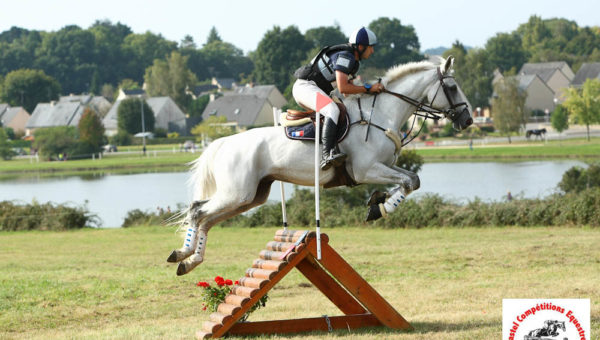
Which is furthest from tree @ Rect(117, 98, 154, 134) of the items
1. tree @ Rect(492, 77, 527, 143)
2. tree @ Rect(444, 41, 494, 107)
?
tree @ Rect(492, 77, 527, 143)

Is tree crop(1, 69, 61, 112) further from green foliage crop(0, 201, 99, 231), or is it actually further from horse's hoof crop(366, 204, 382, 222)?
horse's hoof crop(366, 204, 382, 222)

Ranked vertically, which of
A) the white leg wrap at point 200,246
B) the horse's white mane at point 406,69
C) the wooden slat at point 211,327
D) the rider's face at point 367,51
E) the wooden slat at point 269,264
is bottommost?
the wooden slat at point 211,327

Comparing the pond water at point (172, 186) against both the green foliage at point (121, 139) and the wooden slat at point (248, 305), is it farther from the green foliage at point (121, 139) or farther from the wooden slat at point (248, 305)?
the green foliage at point (121, 139)

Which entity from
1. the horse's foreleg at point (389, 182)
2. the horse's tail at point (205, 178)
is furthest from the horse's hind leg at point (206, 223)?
the horse's foreleg at point (389, 182)

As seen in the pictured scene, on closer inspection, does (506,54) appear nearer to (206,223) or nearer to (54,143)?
(54,143)

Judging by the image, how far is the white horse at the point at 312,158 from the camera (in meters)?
8.88

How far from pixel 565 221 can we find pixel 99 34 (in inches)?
7425

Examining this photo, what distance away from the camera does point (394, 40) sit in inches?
5428

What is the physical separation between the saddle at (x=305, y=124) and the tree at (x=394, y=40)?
408 ft

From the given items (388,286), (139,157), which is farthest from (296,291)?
(139,157)

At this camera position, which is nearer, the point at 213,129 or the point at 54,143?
the point at 54,143

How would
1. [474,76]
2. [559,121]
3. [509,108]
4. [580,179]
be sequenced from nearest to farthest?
[580,179]
[559,121]
[509,108]
[474,76]

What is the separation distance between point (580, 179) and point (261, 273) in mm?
20744

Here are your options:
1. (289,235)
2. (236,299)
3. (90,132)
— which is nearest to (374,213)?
(289,235)
